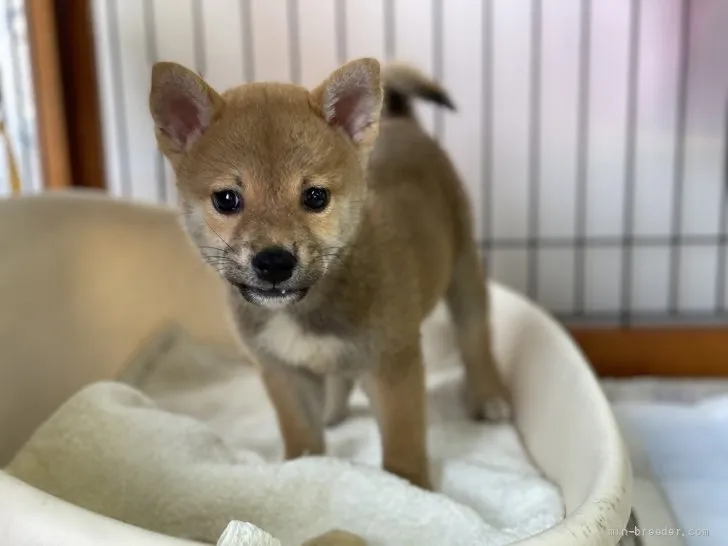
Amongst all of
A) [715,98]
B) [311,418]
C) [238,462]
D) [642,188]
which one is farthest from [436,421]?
[715,98]

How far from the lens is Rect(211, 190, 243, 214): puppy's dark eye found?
108 centimetres

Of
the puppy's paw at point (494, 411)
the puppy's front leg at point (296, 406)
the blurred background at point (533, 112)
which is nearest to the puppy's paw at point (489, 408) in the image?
the puppy's paw at point (494, 411)

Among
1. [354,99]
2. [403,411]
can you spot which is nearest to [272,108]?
[354,99]

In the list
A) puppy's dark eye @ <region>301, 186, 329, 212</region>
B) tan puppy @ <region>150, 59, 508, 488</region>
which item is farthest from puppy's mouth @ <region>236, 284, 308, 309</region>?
puppy's dark eye @ <region>301, 186, 329, 212</region>

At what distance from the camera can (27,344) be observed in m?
1.56

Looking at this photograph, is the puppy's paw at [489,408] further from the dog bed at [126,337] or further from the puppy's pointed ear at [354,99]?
the puppy's pointed ear at [354,99]

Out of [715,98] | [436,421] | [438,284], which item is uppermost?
[715,98]

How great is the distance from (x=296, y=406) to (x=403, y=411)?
0.68 feet

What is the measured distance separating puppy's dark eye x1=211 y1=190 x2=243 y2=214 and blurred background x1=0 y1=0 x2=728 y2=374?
42.6 inches

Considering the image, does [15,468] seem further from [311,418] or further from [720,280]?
[720,280]

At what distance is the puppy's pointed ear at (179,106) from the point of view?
1068mm

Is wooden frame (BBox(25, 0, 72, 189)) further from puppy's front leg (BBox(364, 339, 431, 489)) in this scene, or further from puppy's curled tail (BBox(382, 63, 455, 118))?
puppy's front leg (BBox(364, 339, 431, 489))

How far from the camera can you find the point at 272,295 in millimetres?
1057

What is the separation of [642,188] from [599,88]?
0.91ft
